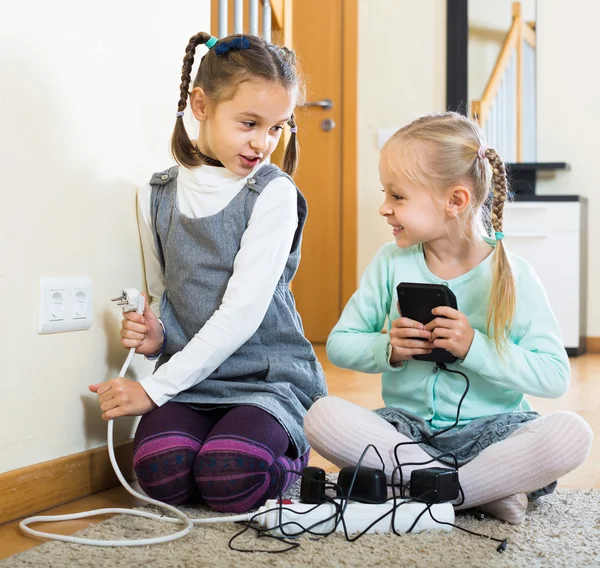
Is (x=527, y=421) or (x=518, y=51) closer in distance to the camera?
(x=527, y=421)

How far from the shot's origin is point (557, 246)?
10.9ft

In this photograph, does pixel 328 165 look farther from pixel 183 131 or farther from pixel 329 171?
pixel 183 131

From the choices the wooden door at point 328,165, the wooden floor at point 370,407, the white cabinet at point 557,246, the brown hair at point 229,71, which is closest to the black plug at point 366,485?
the wooden floor at point 370,407

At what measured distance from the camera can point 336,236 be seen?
369 cm

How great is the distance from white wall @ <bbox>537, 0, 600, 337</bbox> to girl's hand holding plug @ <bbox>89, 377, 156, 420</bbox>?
2838 millimetres

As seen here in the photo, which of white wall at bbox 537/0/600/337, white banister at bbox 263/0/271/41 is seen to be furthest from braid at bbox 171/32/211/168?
white wall at bbox 537/0/600/337

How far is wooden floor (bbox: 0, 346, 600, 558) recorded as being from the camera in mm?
1022

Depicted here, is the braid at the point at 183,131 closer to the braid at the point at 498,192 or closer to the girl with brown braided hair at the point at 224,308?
the girl with brown braided hair at the point at 224,308

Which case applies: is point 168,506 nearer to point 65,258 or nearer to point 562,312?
point 65,258

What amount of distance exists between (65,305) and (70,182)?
0.59 feet

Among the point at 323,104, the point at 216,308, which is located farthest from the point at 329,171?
the point at 216,308

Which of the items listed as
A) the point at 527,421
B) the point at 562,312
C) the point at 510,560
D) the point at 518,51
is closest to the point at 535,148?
the point at 518,51

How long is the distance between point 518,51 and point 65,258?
3.05 meters

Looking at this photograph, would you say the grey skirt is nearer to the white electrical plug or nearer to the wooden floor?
the wooden floor
